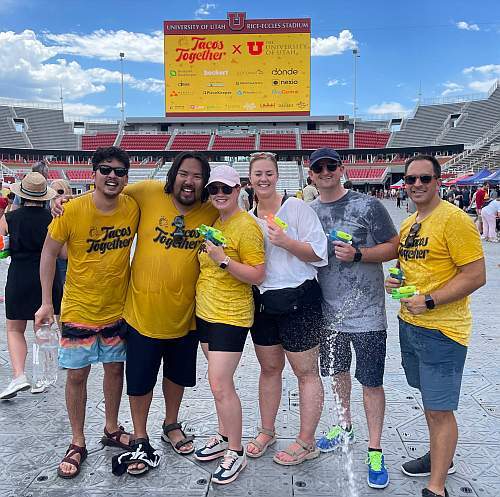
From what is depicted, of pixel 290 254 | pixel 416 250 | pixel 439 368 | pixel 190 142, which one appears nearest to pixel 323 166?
pixel 290 254

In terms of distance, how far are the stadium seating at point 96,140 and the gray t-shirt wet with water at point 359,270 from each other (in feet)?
177

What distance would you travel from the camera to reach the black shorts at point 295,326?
2732 mm

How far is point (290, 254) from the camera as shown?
269 centimetres

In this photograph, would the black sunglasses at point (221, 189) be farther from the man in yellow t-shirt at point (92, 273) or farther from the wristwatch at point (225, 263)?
the man in yellow t-shirt at point (92, 273)

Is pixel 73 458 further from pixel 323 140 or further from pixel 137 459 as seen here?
pixel 323 140

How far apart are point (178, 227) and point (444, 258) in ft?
4.75

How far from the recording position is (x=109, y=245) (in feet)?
9.29

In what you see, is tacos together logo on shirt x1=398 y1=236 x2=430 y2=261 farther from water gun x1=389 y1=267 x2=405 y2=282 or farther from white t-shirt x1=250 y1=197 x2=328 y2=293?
white t-shirt x1=250 y1=197 x2=328 y2=293

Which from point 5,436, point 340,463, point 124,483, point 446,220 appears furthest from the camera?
point 5,436

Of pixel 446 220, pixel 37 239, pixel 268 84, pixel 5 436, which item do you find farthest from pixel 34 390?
pixel 268 84

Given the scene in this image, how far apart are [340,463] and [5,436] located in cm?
215

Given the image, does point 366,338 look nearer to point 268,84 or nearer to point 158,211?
point 158,211

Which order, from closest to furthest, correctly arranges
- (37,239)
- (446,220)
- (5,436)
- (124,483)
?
(446,220), (124,483), (5,436), (37,239)

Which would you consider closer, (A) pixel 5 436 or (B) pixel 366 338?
(B) pixel 366 338
